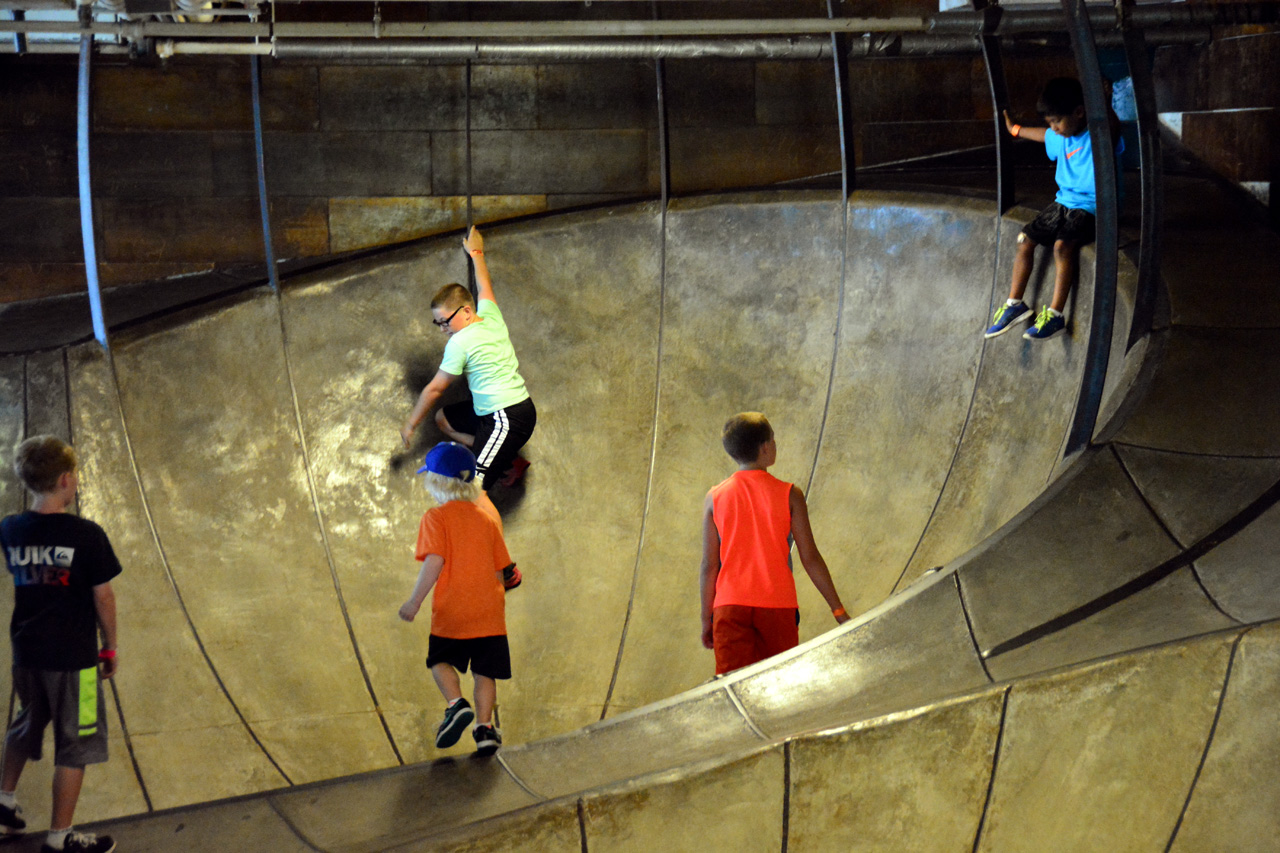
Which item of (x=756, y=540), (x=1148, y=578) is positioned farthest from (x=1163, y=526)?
(x=756, y=540)

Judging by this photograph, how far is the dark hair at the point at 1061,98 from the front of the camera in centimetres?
589

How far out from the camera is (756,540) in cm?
432

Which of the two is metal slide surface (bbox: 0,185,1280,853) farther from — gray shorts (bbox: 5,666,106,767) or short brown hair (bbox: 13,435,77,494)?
short brown hair (bbox: 13,435,77,494)

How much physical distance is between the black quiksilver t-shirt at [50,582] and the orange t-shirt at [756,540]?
2430 millimetres

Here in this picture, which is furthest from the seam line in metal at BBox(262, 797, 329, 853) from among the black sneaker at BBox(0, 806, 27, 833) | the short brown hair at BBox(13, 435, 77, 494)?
the short brown hair at BBox(13, 435, 77, 494)

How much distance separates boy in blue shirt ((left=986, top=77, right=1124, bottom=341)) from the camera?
5906mm

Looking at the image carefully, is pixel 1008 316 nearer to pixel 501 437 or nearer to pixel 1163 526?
pixel 1163 526

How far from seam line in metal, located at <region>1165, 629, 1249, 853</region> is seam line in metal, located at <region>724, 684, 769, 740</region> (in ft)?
4.40

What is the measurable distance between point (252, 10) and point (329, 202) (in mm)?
2321

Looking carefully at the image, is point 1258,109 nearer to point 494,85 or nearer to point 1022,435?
point 1022,435

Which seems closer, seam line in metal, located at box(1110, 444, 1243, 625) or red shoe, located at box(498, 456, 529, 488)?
seam line in metal, located at box(1110, 444, 1243, 625)

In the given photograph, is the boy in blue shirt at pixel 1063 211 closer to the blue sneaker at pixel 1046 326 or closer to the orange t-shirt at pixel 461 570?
the blue sneaker at pixel 1046 326

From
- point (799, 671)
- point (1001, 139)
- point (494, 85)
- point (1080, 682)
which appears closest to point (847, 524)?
point (1001, 139)

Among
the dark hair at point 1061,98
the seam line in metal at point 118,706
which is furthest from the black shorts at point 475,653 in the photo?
the dark hair at point 1061,98
